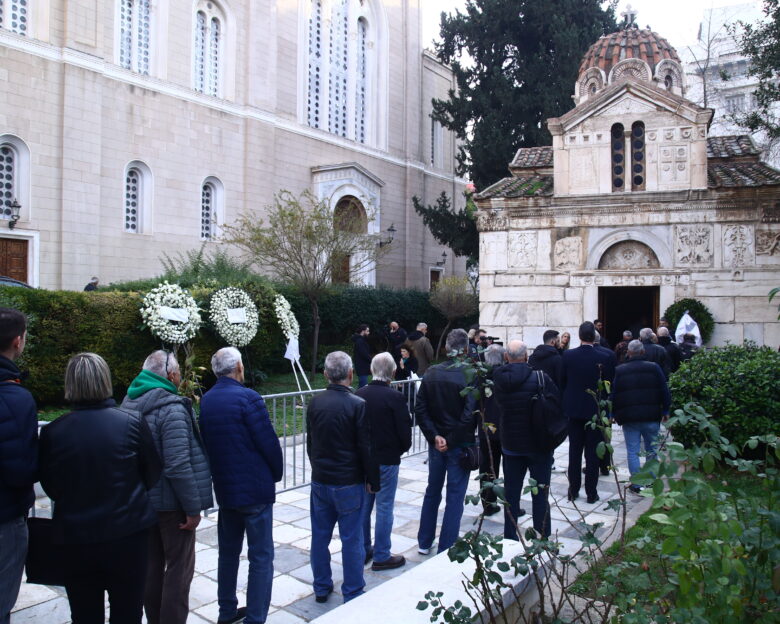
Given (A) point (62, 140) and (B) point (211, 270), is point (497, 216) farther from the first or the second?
(A) point (62, 140)

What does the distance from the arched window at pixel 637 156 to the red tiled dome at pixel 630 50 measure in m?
3.64

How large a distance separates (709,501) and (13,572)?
3.39 metres

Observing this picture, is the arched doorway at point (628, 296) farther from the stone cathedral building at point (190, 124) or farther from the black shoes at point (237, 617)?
the black shoes at point (237, 617)

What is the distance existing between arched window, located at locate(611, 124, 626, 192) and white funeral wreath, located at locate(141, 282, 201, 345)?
10909 millimetres

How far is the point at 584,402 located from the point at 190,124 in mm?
19543

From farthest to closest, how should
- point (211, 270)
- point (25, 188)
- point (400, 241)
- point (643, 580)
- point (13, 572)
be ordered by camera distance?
point (400, 241)
point (25, 188)
point (211, 270)
point (13, 572)
point (643, 580)

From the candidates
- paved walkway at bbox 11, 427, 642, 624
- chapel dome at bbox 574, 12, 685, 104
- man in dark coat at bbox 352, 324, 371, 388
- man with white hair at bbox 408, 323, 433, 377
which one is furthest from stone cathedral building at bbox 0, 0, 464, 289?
paved walkway at bbox 11, 427, 642, 624

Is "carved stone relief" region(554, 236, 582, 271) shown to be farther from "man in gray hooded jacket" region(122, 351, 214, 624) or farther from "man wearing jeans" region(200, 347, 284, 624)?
"man in gray hooded jacket" region(122, 351, 214, 624)

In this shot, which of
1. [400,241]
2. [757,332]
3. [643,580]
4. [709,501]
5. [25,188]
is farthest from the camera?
[400,241]

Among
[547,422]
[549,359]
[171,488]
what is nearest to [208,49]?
[549,359]

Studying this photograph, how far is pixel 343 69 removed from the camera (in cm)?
2888

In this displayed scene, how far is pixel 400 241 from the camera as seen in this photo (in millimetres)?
31469

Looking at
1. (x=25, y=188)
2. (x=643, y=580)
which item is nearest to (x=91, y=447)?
(x=643, y=580)

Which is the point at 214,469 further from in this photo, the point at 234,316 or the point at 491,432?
the point at 234,316
